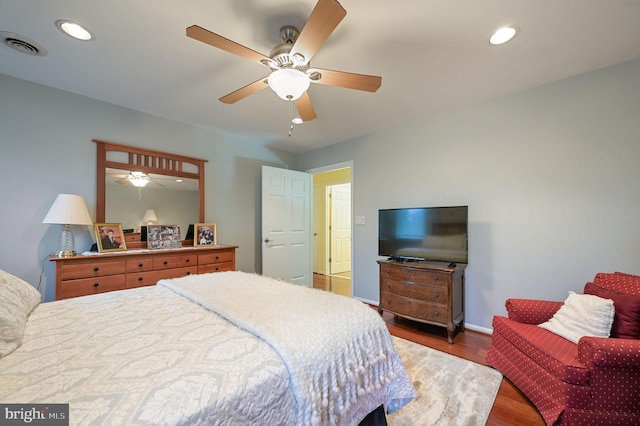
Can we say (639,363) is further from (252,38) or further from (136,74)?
(136,74)

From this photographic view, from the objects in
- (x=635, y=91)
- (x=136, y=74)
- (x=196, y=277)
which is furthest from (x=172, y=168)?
(x=635, y=91)

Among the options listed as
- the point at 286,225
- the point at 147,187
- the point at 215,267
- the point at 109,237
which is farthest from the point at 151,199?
the point at 286,225

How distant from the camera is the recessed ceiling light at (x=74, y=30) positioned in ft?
5.61

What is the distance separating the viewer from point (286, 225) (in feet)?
14.1

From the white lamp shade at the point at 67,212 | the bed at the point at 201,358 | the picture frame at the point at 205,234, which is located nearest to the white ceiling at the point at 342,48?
the white lamp shade at the point at 67,212

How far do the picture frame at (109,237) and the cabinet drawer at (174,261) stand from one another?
0.38 metres

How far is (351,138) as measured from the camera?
4.06m

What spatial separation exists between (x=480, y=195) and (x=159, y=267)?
3589 millimetres

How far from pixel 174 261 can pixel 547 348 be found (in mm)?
3353

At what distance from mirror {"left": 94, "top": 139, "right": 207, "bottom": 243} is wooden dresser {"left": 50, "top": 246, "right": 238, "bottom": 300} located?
0.48m

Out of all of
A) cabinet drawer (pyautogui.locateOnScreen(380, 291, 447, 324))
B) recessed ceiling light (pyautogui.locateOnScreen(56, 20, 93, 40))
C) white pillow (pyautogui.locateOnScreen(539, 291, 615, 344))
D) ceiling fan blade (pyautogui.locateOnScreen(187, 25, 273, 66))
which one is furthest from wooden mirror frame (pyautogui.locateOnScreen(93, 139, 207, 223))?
white pillow (pyautogui.locateOnScreen(539, 291, 615, 344))

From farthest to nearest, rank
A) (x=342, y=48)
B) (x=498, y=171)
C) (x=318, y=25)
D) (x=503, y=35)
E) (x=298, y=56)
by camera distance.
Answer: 1. (x=498, y=171)
2. (x=342, y=48)
3. (x=503, y=35)
4. (x=298, y=56)
5. (x=318, y=25)

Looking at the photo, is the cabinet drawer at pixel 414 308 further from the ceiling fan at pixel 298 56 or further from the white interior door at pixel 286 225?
the ceiling fan at pixel 298 56

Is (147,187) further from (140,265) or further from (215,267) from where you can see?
(215,267)
